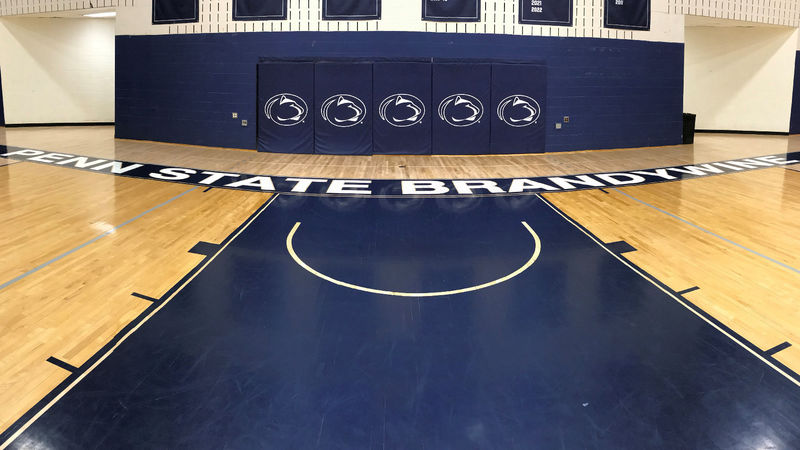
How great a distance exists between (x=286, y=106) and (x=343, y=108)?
133cm

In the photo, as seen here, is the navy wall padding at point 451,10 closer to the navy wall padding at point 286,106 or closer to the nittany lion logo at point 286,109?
the navy wall padding at point 286,106

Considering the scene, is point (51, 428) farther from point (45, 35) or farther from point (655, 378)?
point (45, 35)

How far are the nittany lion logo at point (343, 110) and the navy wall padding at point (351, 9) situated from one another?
A: 1772 millimetres

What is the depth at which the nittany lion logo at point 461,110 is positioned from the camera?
13.2 meters

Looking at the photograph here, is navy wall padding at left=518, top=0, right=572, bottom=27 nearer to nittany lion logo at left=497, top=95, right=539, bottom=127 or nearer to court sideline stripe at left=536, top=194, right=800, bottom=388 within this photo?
nittany lion logo at left=497, top=95, right=539, bottom=127

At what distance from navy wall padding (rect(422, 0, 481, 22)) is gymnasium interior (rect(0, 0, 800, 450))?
0.05 m

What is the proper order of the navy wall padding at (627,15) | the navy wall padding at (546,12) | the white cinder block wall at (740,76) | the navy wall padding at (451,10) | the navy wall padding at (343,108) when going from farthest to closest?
the white cinder block wall at (740,76) < the navy wall padding at (627,15) < the navy wall padding at (546,12) < the navy wall padding at (343,108) < the navy wall padding at (451,10)

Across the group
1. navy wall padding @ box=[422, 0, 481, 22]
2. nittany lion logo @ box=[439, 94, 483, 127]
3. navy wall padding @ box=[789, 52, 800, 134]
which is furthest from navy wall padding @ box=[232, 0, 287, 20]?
navy wall padding @ box=[789, 52, 800, 134]

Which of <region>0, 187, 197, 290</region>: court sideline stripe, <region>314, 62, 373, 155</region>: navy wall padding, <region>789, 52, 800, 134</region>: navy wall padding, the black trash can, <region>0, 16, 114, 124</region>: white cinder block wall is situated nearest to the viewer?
<region>0, 187, 197, 290</region>: court sideline stripe

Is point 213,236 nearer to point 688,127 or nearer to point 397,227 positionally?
point 397,227

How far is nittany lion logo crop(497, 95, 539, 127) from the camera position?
1343cm

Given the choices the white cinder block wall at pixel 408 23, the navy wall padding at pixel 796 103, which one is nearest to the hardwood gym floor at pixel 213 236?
the white cinder block wall at pixel 408 23

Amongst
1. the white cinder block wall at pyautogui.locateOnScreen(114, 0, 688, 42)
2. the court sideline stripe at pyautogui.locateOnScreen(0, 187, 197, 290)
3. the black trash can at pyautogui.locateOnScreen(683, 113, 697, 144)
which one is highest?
the white cinder block wall at pyautogui.locateOnScreen(114, 0, 688, 42)

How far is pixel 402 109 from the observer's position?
43.3 feet
